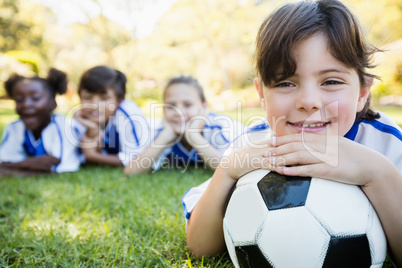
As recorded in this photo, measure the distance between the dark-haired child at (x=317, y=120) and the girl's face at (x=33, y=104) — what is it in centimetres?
320

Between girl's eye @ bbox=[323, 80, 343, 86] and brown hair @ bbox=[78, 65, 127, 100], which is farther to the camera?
brown hair @ bbox=[78, 65, 127, 100]

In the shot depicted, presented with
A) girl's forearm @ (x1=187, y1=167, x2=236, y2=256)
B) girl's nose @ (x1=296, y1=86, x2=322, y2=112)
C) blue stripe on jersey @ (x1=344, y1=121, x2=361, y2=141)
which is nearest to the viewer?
girl's nose @ (x1=296, y1=86, x2=322, y2=112)

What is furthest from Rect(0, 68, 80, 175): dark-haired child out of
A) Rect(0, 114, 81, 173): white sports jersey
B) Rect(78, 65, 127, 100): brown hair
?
Rect(78, 65, 127, 100): brown hair

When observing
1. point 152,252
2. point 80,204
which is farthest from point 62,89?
point 152,252

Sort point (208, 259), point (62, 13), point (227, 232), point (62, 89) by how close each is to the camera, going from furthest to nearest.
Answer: point (62, 13) < point (62, 89) < point (208, 259) < point (227, 232)

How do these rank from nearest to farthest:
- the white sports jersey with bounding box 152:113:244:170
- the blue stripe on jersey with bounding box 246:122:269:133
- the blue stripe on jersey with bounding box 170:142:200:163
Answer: the blue stripe on jersey with bounding box 246:122:269:133
the white sports jersey with bounding box 152:113:244:170
the blue stripe on jersey with bounding box 170:142:200:163

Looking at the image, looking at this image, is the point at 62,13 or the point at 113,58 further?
the point at 113,58

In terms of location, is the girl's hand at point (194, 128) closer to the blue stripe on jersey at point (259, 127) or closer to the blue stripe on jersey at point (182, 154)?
the blue stripe on jersey at point (182, 154)

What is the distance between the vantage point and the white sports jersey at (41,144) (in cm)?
403

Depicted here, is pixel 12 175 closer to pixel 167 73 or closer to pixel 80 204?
pixel 80 204

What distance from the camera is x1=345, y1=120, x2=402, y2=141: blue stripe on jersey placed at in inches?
61.5

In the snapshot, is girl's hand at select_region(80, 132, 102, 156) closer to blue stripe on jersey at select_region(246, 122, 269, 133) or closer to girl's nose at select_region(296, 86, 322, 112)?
blue stripe on jersey at select_region(246, 122, 269, 133)

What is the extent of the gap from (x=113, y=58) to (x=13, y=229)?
1714 cm

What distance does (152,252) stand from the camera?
1761mm
